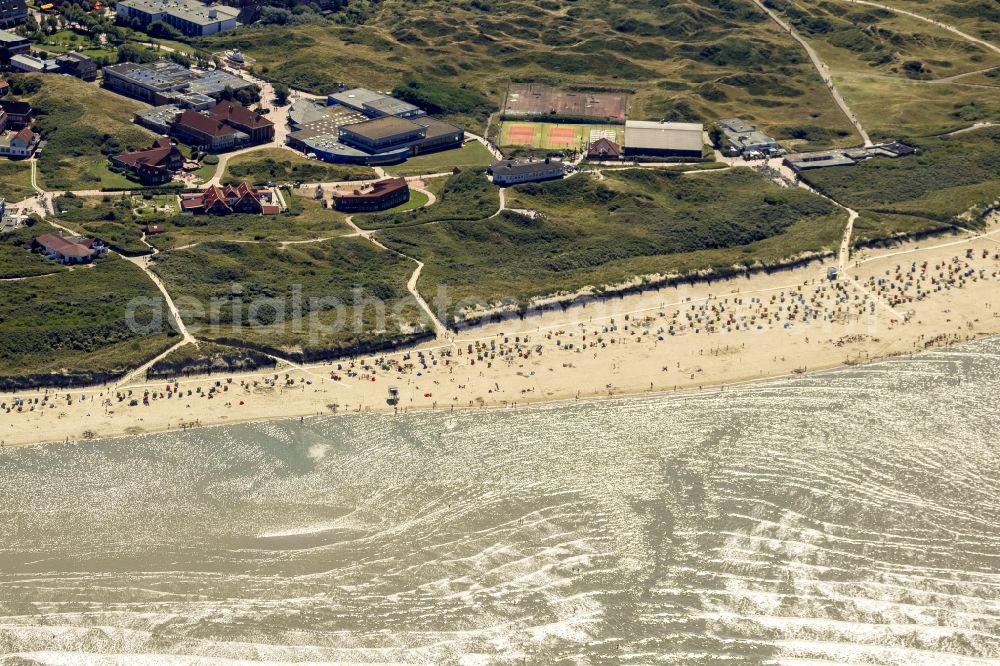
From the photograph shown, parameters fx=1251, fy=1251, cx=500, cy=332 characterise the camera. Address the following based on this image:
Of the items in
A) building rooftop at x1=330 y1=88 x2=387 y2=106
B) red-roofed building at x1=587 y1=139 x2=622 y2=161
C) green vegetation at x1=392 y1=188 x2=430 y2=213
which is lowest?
green vegetation at x1=392 y1=188 x2=430 y2=213

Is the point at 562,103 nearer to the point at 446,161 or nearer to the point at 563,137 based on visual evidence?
the point at 563,137

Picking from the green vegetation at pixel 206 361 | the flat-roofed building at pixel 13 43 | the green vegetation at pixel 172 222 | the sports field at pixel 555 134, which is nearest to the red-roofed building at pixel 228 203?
the green vegetation at pixel 172 222

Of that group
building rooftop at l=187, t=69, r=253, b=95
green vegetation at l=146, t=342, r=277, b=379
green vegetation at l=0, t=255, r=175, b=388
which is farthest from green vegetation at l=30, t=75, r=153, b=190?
green vegetation at l=146, t=342, r=277, b=379

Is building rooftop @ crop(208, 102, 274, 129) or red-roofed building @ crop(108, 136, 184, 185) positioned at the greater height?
building rooftop @ crop(208, 102, 274, 129)

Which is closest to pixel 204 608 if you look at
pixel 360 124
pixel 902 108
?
pixel 360 124

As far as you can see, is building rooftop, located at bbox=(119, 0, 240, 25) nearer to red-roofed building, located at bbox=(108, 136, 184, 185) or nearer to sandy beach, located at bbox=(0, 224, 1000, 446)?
red-roofed building, located at bbox=(108, 136, 184, 185)

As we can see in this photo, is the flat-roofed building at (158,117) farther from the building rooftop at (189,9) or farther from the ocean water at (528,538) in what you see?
the ocean water at (528,538)

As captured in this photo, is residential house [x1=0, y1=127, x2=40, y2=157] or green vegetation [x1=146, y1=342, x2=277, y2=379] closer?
green vegetation [x1=146, y1=342, x2=277, y2=379]
